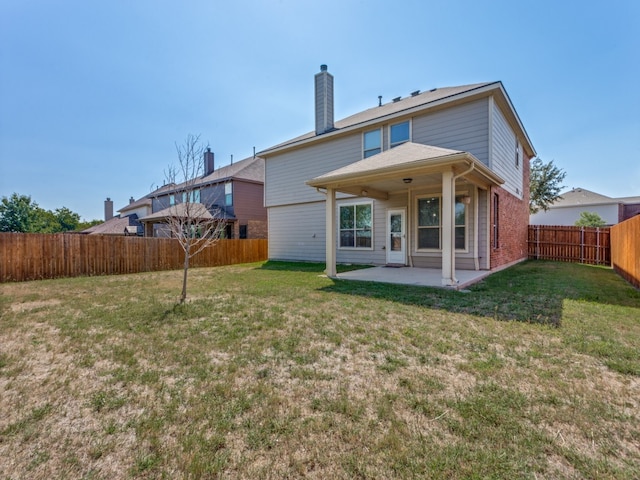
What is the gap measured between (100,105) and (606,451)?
15439mm

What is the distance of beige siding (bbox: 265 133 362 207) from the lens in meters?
11.5

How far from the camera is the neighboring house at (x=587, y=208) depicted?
993 inches

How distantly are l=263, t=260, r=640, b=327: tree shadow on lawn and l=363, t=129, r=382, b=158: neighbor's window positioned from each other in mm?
5513

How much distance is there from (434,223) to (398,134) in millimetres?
3420

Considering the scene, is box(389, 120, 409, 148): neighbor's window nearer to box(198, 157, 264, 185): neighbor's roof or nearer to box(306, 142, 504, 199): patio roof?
box(306, 142, 504, 199): patio roof

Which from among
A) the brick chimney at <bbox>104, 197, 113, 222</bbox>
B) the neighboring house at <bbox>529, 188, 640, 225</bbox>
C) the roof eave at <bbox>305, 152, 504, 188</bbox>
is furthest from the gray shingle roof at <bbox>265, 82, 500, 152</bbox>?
the brick chimney at <bbox>104, 197, 113, 222</bbox>

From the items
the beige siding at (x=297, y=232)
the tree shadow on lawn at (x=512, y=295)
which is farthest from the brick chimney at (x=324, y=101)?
the tree shadow on lawn at (x=512, y=295)

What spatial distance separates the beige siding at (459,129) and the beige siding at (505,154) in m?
0.28

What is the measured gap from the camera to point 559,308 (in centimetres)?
474

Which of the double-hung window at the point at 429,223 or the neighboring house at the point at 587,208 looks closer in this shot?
the double-hung window at the point at 429,223

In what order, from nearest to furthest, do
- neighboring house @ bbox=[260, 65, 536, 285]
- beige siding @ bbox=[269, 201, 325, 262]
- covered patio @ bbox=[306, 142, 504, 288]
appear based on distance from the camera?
covered patio @ bbox=[306, 142, 504, 288] → neighboring house @ bbox=[260, 65, 536, 285] → beige siding @ bbox=[269, 201, 325, 262]

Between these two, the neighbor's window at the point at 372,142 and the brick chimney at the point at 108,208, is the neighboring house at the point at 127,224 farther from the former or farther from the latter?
the neighbor's window at the point at 372,142

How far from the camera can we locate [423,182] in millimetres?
8711

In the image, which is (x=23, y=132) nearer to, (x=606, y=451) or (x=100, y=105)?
(x=100, y=105)
